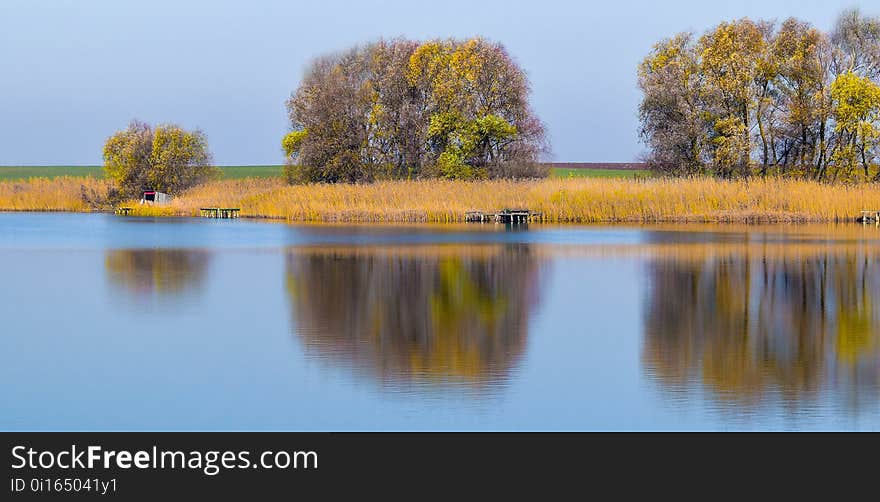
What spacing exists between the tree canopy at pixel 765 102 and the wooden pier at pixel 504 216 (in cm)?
1000

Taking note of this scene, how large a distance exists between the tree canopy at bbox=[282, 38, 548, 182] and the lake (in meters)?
28.2

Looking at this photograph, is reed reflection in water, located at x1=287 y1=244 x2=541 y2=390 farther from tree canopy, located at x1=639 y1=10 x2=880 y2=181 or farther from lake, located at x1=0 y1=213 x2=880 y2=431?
tree canopy, located at x1=639 y1=10 x2=880 y2=181

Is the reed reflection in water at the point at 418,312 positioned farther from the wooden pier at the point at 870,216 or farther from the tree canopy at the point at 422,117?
the tree canopy at the point at 422,117

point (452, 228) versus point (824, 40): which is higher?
point (824, 40)

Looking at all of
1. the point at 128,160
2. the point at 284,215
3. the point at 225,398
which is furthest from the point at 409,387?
the point at 128,160

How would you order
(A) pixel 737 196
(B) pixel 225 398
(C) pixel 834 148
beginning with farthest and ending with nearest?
(C) pixel 834 148 → (A) pixel 737 196 → (B) pixel 225 398

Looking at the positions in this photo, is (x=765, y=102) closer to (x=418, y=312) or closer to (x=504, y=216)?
(x=504, y=216)

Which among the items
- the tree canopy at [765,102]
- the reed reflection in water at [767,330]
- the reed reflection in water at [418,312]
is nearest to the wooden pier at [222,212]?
the tree canopy at [765,102]

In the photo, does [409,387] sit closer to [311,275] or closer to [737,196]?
[311,275]

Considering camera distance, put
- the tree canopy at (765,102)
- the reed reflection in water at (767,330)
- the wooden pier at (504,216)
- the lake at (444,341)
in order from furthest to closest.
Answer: the tree canopy at (765,102)
the wooden pier at (504,216)
the reed reflection in water at (767,330)
the lake at (444,341)

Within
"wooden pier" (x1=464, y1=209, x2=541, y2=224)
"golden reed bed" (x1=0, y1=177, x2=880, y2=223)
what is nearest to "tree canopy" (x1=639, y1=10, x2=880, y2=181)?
"golden reed bed" (x1=0, y1=177, x2=880, y2=223)

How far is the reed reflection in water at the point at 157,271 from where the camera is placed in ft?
61.6
